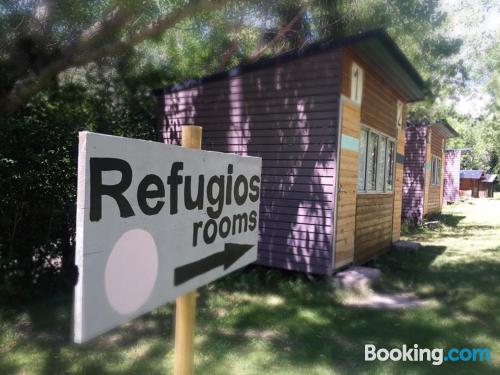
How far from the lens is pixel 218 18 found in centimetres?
740

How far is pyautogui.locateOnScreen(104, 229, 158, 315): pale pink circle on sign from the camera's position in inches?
45.7

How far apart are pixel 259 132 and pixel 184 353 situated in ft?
19.0

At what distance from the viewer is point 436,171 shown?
60.7 feet

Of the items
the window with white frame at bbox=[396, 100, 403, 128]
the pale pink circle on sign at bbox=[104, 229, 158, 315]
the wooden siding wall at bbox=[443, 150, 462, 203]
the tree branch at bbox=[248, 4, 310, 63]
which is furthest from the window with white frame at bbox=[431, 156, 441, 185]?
the pale pink circle on sign at bbox=[104, 229, 158, 315]

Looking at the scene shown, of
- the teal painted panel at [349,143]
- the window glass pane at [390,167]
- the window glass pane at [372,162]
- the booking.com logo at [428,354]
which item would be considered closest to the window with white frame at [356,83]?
the teal painted panel at [349,143]

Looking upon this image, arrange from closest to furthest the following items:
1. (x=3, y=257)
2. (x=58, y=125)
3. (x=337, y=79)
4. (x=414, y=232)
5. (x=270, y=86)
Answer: (x=3, y=257), (x=58, y=125), (x=337, y=79), (x=270, y=86), (x=414, y=232)

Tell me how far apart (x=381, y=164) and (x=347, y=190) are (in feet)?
7.81

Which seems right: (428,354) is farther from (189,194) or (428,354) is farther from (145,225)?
(145,225)

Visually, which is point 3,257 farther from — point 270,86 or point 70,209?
point 270,86

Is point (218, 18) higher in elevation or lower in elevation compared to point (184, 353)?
higher

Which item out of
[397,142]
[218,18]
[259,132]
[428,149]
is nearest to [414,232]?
[428,149]

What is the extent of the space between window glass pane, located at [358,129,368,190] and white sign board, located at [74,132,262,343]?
6.16 meters

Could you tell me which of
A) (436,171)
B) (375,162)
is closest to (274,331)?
(375,162)

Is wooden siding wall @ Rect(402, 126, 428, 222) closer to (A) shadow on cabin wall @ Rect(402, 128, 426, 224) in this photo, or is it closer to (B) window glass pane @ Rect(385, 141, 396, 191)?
(A) shadow on cabin wall @ Rect(402, 128, 426, 224)
